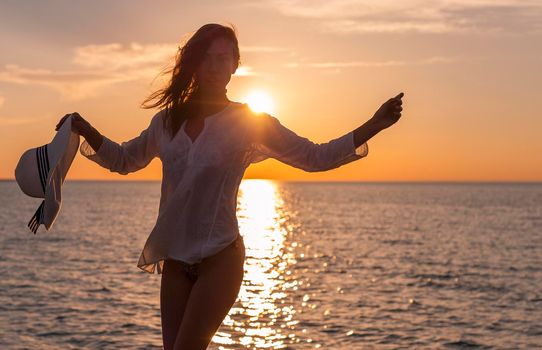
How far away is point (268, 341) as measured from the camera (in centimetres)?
2472

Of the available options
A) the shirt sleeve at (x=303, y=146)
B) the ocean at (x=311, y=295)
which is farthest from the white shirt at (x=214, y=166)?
the ocean at (x=311, y=295)

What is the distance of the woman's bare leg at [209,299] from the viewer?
4375 mm

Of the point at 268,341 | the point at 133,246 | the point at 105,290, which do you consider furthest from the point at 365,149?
the point at 133,246

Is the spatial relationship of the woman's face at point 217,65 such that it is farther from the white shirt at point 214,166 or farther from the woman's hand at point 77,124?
the woman's hand at point 77,124

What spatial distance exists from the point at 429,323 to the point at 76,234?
52096 millimetres

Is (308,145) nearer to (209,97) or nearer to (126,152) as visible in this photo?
(209,97)

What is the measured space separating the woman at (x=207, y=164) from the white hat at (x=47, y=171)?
21.2 inches

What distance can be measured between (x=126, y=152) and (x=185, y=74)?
2.16ft

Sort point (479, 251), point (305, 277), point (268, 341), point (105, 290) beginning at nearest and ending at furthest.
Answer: point (268, 341), point (105, 290), point (305, 277), point (479, 251)

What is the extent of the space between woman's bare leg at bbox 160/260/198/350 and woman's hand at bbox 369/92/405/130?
1.33 metres

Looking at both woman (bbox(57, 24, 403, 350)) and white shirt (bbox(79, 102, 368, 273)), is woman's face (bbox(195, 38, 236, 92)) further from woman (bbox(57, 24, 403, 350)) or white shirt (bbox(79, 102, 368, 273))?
white shirt (bbox(79, 102, 368, 273))

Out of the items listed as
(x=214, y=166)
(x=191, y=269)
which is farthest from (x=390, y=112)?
(x=191, y=269)

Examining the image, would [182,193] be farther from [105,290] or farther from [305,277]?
[305,277]

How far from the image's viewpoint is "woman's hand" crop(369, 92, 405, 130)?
4.38 meters
